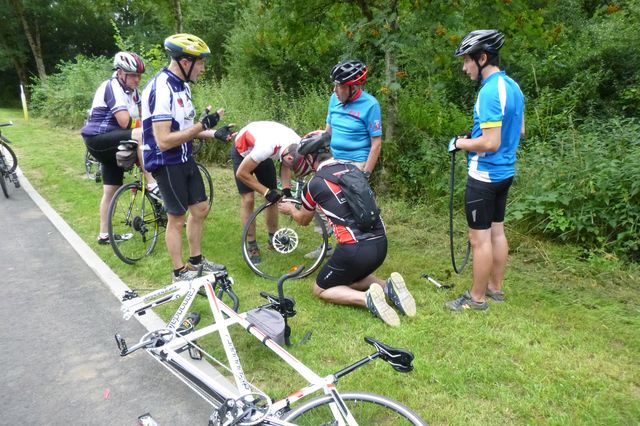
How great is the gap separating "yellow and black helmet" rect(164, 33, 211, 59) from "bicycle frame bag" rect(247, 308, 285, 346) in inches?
85.5

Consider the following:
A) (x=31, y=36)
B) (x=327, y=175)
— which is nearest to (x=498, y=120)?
(x=327, y=175)

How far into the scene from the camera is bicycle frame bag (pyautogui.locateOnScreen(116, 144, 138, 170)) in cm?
531

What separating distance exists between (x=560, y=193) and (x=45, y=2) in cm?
3293

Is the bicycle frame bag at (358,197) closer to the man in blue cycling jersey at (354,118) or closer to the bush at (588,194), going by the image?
the man in blue cycling jersey at (354,118)

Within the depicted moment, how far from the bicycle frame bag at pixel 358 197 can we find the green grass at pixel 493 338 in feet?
2.57

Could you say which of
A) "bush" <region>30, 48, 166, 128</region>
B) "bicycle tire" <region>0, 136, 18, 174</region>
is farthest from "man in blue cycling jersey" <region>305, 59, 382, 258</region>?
"bush" <region>30, 48, 166, 128</region>

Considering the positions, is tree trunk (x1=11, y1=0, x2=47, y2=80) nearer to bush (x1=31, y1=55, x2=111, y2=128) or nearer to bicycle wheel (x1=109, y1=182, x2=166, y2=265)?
bush (x1=31, y1=55, x2=111, y2=128)

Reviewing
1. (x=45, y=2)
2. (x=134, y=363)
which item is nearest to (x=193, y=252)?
(x=134, y=363)

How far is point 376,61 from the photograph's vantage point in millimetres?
9656

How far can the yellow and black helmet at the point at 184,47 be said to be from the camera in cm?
394

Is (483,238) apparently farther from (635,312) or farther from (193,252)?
(193,252)

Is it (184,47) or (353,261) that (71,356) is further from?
(184,47)

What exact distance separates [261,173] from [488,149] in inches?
102

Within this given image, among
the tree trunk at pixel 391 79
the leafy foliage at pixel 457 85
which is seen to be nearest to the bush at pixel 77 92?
the leafy foliage at pixel 457 85
